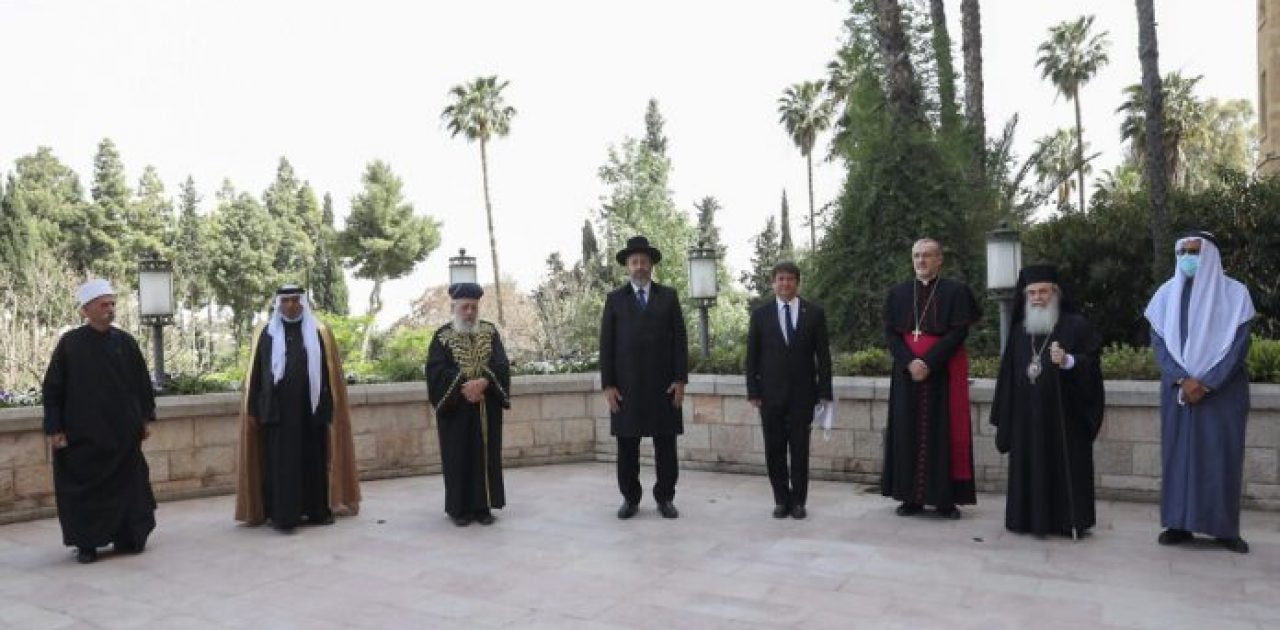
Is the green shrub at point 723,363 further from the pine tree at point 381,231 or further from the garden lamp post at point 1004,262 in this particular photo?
the pine tree at point 381,231

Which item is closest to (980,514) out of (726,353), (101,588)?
(726,353)

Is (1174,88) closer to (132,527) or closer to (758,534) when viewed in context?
(758,534)

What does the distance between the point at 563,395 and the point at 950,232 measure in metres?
4.11

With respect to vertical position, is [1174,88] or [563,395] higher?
[1174,88]

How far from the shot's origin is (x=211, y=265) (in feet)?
154

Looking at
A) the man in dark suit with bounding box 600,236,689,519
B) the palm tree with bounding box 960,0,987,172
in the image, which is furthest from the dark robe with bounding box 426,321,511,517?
the palm tree with bounding box 960,0,987,172

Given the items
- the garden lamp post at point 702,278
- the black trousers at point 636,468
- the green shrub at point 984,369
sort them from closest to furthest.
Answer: the black trousers at point 636,468 → the green shrub at point 984,369 → the garden lamp post at point 702,278

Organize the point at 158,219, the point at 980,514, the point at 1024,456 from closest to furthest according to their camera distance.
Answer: the point at 1024,456, the point at 980,514, the point at 158,219

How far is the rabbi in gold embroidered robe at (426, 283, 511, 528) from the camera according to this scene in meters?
6.33

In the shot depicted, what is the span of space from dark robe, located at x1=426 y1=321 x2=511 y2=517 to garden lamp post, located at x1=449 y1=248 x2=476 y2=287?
5.44 m

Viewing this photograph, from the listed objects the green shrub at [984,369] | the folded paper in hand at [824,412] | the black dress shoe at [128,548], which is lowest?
the black dress shoe at [128,548]

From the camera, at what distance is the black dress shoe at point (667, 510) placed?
20.7ft

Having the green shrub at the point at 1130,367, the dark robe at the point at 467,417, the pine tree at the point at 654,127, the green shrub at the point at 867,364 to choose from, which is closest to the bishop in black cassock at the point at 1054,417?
the green shrub at the point at 1130,367

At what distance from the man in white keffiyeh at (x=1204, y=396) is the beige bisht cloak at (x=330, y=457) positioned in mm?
5246
